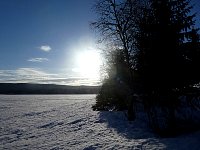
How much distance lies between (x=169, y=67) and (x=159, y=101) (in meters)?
2.06

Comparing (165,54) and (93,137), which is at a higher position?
(165,54)

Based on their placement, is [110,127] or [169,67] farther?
[110,127]

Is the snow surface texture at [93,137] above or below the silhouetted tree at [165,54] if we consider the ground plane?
below

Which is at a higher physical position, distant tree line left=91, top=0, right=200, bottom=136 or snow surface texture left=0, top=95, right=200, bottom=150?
distant tree line left=91, top=0, right=200, bottom=136

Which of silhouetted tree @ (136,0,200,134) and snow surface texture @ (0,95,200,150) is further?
silhouetted tree @ (136,0,200,134)

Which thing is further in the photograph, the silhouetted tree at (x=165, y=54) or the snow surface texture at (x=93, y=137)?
the silhouetted tree at (x=165, y=54)

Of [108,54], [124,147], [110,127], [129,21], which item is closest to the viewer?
[124,147]

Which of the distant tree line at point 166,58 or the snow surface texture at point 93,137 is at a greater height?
the distant tree line at point 166,58

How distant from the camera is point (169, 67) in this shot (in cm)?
1517

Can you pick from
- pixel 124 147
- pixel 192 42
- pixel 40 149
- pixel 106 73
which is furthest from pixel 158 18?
pixel 106 73

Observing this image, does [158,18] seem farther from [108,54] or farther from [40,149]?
[40,149]

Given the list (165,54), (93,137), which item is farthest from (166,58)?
(93,137)

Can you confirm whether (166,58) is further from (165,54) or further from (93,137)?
(93,137)

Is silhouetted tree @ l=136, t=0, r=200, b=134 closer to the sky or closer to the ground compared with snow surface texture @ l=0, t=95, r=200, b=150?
closer to the sky
